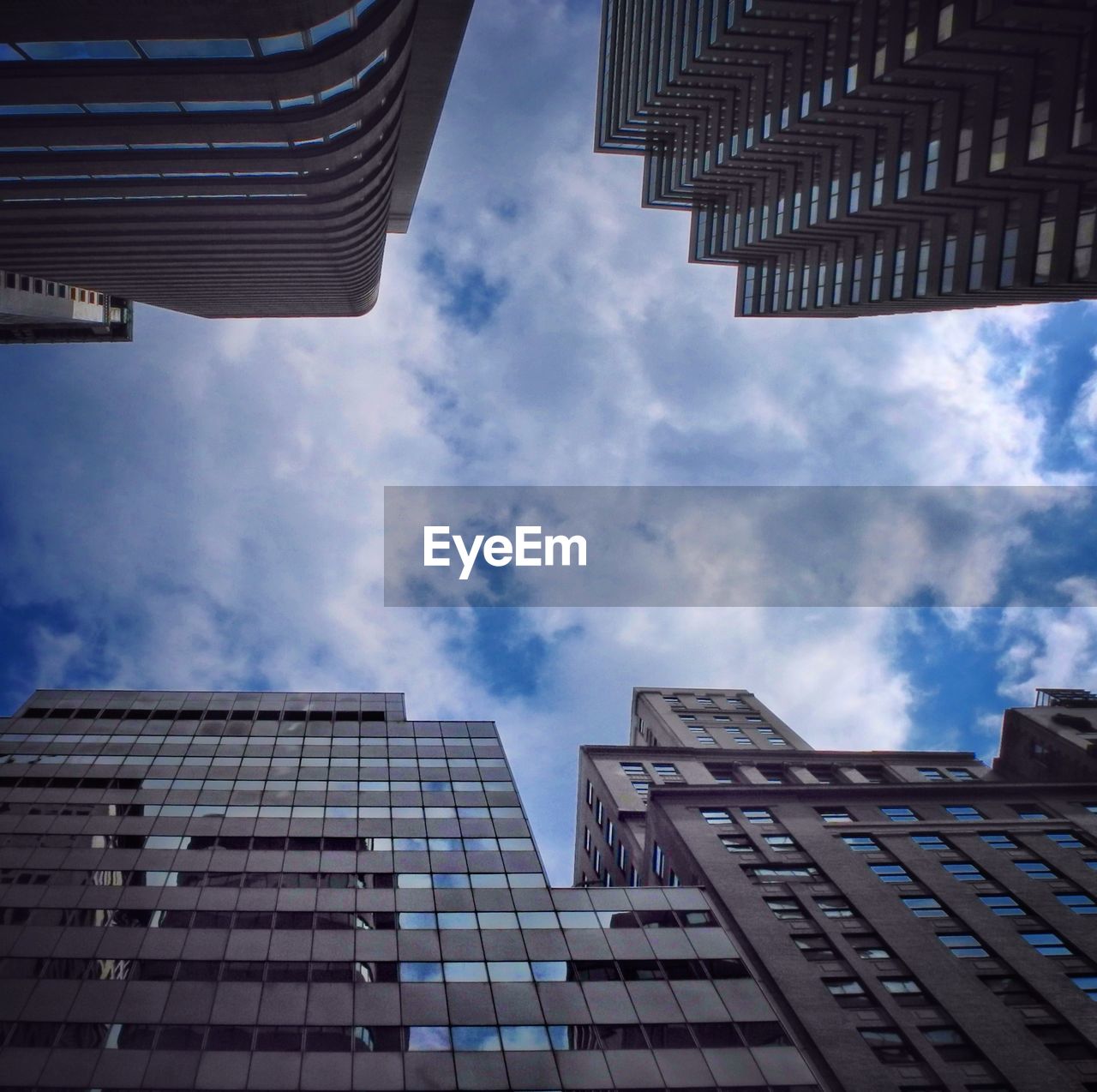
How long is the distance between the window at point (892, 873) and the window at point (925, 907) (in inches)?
71.1

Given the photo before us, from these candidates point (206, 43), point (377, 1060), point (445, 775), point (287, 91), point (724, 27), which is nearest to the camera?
point (377, 1060)

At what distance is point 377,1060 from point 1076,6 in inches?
1989

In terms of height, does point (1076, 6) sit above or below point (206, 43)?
above

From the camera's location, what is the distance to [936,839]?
189 ft

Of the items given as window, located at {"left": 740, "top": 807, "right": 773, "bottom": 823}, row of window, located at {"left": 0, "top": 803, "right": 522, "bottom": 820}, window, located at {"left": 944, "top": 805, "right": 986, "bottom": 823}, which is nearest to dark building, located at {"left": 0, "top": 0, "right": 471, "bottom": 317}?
row of window, located at {"left": 0, "top": 803, "right": 522, "bottom": 820}

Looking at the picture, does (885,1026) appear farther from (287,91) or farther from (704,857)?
(287,91)

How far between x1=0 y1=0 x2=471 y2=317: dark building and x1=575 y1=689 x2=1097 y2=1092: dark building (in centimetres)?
3878

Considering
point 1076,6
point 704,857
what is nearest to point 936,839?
point 704,857

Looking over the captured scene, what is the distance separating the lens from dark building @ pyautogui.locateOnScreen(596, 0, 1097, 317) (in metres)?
41.6

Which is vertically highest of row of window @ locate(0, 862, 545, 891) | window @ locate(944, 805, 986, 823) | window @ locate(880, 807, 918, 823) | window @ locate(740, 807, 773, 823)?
row of window @ locate(0, 862, 545, 891)

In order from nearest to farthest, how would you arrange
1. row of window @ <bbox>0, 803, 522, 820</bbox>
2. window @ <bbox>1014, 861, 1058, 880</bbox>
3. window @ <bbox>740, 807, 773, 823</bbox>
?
row of window @ <bbox>0, 803, 522, 820</bbox> < window @ <bbox>1014, 861, 1058, 880</bbox> < window @ <bbox>740, 807, 773, 823</bbox>

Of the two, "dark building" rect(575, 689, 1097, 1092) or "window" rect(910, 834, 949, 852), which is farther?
"window" rect(910, 834, 949, 852)

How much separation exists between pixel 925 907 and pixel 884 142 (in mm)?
48113

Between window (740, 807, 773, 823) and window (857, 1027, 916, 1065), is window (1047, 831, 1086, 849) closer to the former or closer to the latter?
window (740, 807, 773, 823)
